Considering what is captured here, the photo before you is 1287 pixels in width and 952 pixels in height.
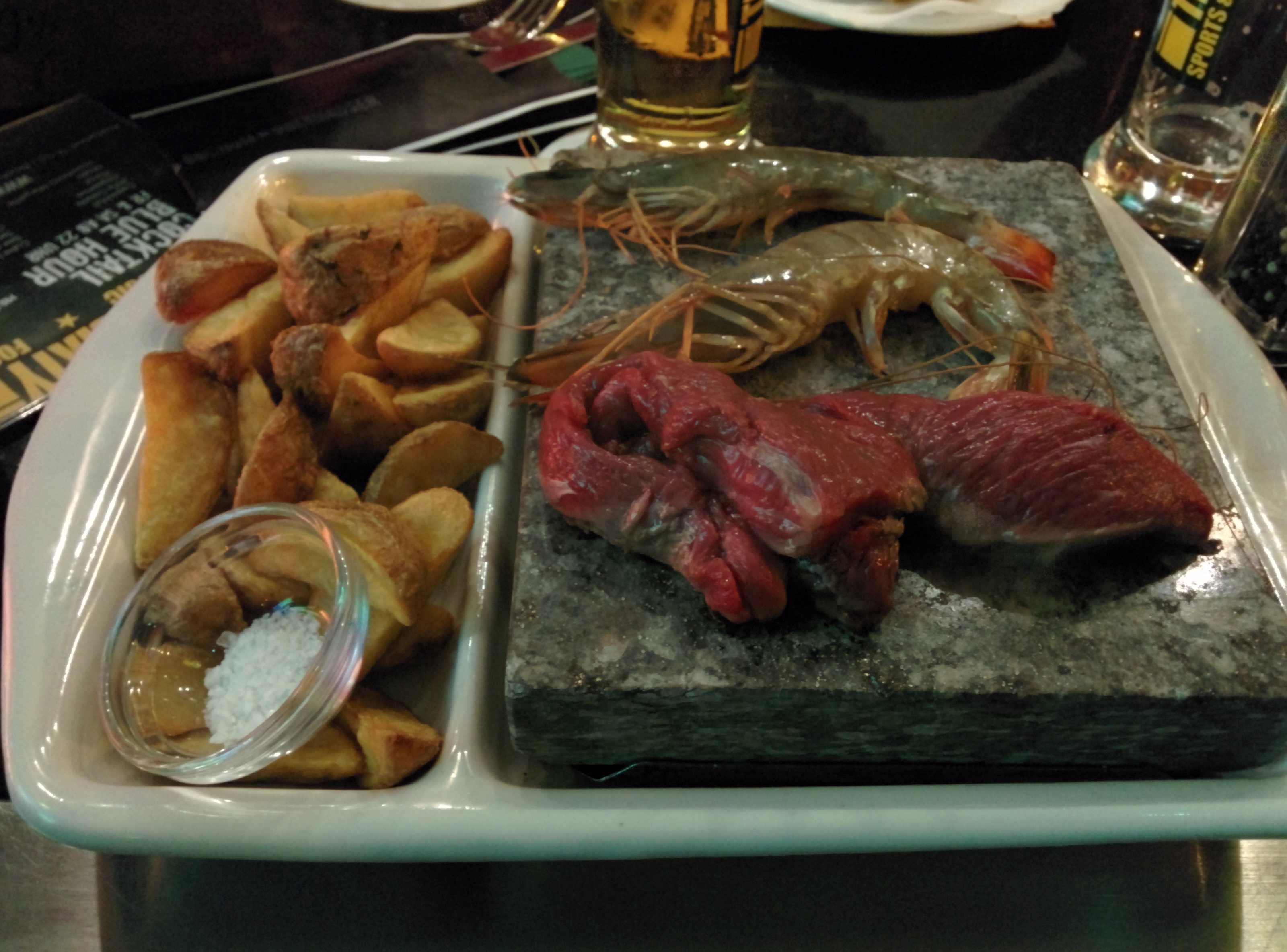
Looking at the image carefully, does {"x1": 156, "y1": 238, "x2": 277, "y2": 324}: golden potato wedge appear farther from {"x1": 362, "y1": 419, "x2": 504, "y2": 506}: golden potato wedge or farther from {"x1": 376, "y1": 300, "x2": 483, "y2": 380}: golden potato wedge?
{"x1": 362, "y1": 419, "x2": 504, "y2": 506}: golden potato wedge

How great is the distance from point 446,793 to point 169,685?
369 mm

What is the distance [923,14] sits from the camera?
2504 mm

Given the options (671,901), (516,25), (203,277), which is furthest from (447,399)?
(516,25)

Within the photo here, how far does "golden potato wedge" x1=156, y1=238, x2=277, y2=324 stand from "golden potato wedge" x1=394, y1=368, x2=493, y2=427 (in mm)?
311

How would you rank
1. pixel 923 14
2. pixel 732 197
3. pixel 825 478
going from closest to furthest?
pixel 825 478
pixel 732 197
pixel 923 14

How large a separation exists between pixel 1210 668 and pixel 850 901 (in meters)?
0.50

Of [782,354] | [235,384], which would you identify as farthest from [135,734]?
[782,354]

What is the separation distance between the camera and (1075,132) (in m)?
2.52

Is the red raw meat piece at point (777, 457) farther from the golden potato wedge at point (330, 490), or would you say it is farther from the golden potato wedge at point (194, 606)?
the golden potato wedge at point (194, 606)

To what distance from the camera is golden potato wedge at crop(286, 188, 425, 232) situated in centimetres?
162

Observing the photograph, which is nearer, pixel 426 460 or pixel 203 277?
pixel 426 460

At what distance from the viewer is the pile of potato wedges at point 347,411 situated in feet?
3.63

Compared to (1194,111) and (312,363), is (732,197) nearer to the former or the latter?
(312,363)

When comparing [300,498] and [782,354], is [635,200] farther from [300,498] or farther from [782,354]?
[300,498]
